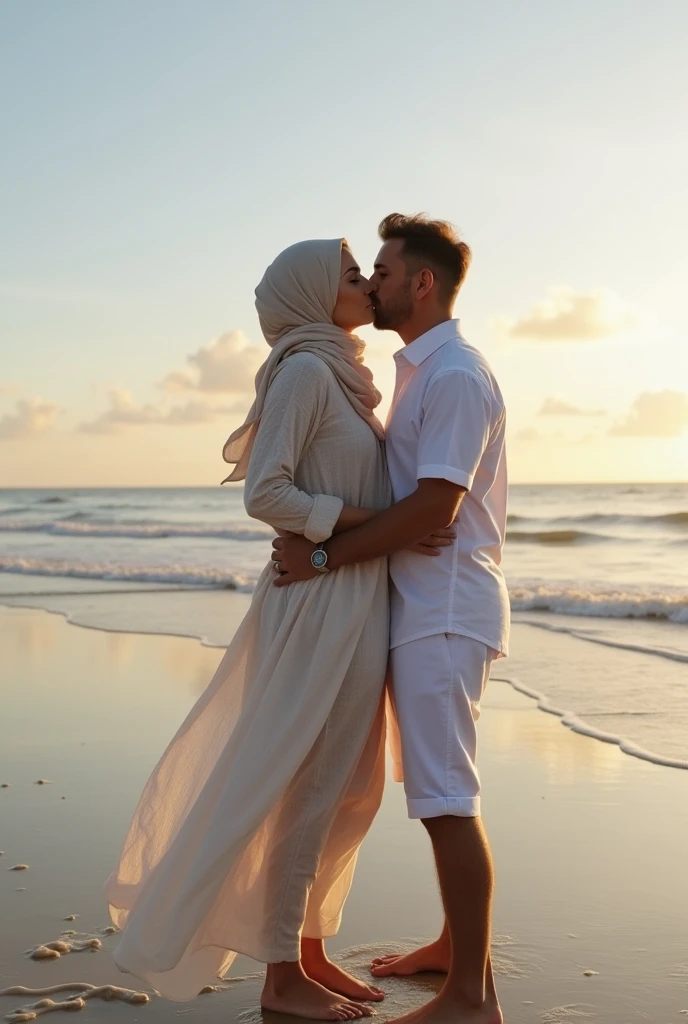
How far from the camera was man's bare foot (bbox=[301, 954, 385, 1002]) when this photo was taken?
315 cm

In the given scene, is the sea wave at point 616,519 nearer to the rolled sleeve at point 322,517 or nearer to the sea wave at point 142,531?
the sea wave at point 142,531

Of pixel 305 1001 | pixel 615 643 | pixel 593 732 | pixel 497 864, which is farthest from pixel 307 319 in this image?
pixel 615 643

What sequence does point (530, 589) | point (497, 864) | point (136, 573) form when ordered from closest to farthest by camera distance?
point (497, 864), point (530, 589), point (136, 573)

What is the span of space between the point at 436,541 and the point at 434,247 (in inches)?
33.2

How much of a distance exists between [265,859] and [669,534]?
2179cm

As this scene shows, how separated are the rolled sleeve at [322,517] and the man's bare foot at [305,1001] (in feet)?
3.99

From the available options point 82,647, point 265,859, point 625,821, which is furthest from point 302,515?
point 82,647

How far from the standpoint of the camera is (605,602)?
11.2 meters

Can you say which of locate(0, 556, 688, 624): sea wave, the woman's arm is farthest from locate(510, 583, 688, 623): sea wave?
the woman's arm

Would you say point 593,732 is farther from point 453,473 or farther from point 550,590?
point 550,590

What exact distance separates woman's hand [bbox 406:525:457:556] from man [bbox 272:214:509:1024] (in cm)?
2

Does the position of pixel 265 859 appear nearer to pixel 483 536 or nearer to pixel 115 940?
pixel 115 940

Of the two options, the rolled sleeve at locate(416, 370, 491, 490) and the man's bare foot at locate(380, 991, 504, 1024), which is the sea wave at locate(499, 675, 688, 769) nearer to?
the man's bare foot at locate(380, 991, 504, 1024)

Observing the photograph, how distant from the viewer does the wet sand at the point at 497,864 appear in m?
3.13
